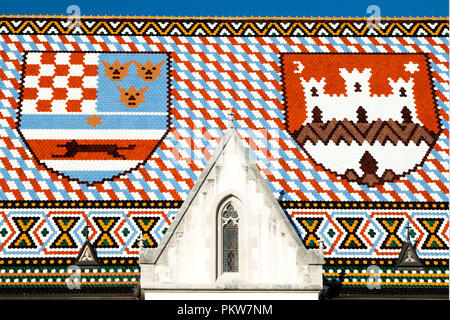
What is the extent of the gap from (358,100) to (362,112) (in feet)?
1.01

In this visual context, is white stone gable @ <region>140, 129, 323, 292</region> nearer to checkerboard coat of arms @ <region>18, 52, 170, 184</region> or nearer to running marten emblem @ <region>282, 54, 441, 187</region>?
checkerboard coat of arms @ <region>18, 52, 170, 184</region>

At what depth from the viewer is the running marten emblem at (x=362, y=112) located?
57.4ft

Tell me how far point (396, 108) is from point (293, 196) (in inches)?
119

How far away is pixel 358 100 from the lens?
59.8 ft

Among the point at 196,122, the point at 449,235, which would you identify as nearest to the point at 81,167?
the point at 196,122

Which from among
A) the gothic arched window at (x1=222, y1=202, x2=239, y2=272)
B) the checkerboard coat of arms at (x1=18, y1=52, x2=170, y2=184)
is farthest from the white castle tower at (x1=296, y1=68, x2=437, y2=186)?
the checkerboard coat of arms at (x1=18, y1=52, x2=170, y2=184)

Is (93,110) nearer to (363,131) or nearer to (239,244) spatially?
(239,244)

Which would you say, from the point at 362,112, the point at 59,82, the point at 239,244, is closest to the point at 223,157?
the point at 239,244

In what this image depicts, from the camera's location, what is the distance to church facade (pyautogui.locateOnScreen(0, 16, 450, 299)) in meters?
15.1

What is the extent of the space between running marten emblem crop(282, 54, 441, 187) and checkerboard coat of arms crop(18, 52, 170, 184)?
9.07 feet

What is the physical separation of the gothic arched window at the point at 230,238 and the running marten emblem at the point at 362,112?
2.88 meters

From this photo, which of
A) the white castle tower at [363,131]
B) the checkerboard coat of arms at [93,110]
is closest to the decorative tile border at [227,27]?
the checkerboard coat of arms at [93,110]

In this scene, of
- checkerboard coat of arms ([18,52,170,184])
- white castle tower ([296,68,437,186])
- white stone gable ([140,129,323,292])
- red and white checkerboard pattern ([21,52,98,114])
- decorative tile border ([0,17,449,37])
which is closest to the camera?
white stone gable ([140,129,323,292])

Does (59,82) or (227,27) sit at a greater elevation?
(227,27)
